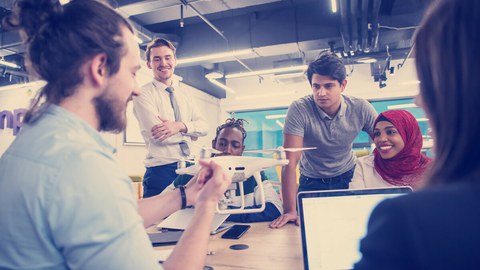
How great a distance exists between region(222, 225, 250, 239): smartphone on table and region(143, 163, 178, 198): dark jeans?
79 centimetres

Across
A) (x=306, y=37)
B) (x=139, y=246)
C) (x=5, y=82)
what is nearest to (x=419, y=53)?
(x=139, y=246)

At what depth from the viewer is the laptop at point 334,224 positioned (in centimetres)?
94

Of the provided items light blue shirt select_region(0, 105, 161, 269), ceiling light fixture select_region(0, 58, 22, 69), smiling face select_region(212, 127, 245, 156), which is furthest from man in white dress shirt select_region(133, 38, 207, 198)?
ceiling light fixture select_region(0, 58, 22, 69)

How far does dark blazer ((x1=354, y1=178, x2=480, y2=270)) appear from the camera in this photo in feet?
1.17

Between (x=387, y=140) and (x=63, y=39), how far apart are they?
1654 mm

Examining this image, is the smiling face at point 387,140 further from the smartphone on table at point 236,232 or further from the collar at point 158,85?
the collar at point 158,85

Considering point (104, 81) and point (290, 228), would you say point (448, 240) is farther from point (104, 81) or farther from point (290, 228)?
point (290, 228)

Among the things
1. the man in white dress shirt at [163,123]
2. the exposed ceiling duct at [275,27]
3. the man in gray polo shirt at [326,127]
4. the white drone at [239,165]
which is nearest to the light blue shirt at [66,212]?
the white drone at [239,165]

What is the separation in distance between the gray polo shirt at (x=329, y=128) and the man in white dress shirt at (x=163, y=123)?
2.27 ft

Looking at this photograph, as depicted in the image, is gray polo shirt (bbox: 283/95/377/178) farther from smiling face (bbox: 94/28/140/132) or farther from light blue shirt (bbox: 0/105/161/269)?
light blue shirt (bbox: 0/105/161/269)

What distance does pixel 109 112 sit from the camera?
88cm

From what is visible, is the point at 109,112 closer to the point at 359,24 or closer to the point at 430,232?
the point at 430,232

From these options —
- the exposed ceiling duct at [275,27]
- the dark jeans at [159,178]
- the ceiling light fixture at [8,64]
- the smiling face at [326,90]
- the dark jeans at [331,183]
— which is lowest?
the dark jeans at [331,183]

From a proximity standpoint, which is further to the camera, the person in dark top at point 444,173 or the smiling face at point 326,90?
the smiling face at point 326,90
